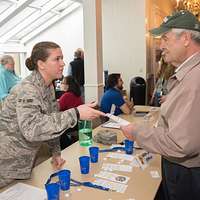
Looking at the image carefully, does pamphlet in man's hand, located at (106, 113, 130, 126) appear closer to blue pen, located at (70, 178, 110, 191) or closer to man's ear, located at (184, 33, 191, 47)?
blue pen, located at (70, 178, 110, 191)

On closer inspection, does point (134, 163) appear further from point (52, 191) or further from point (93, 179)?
point (52, 191)

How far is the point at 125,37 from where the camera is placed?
21.8ft

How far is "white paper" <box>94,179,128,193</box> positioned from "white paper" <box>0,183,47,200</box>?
0.33 meters

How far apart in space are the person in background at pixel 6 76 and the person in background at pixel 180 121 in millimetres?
3633

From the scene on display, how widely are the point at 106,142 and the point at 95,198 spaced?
2.82 ft

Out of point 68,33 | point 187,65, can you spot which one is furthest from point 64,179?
point 68,33

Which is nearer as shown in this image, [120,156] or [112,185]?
[112,185]

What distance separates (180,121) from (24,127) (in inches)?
31.0

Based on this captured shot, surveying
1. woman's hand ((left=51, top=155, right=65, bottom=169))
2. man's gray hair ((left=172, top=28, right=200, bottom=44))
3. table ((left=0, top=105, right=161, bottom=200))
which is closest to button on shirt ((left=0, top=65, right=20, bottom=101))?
table ((left=0, top=105, right=161, bottom=200))

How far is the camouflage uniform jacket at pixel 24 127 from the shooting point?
1460mm

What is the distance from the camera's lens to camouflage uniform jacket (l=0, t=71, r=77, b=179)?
146cm

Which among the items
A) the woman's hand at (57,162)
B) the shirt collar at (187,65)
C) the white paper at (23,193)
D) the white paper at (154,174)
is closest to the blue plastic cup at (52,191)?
the white paper at (23,193)

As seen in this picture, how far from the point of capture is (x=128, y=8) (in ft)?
21.4

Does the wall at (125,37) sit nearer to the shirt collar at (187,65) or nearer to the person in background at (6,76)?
the person in background at (6,76)
